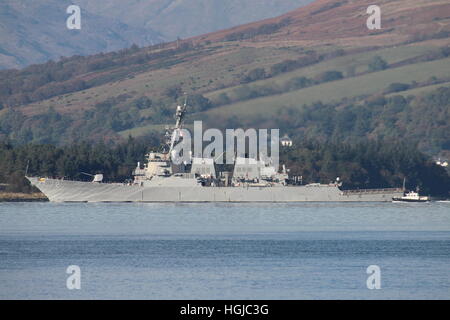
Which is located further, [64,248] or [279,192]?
[279,192]

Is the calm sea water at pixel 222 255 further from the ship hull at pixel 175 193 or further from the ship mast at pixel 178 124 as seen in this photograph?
the ship hull at pixel 175 193

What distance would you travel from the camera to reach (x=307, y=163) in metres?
160

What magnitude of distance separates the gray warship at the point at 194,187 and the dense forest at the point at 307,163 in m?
8.73

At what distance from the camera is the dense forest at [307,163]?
144000 mm

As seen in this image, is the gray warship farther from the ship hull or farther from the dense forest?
the dense forest

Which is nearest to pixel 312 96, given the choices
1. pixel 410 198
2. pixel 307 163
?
pixel 307 163

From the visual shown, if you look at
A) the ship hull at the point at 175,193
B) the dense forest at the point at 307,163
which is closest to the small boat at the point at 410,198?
the ship hull at the point at 175,193

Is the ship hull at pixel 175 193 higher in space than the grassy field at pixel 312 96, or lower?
lower

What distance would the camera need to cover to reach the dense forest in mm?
144000

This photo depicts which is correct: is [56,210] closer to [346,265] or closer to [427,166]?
[346,265]

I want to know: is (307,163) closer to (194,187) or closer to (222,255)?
(194,187)
